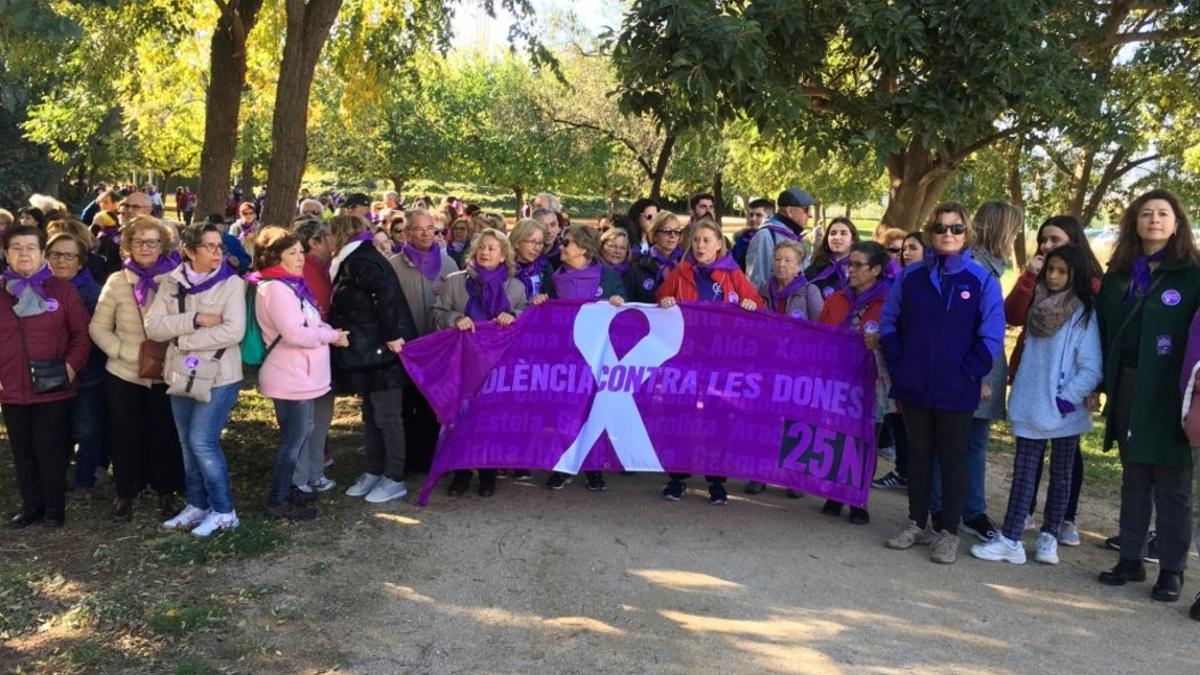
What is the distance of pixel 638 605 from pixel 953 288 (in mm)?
2449

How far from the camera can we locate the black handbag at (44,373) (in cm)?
534

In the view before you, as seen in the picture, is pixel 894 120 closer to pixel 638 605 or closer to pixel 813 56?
pixel 813 56

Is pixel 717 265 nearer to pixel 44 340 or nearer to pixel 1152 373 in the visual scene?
pixel 1152 373

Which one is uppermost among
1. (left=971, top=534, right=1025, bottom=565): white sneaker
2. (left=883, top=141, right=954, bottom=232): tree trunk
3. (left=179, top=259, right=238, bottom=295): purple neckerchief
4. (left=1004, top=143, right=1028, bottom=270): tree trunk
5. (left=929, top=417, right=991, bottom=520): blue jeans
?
(left=1004, top=143, right=1028, bottom=270): tree trunk

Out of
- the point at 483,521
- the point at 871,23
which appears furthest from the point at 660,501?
the point at 871,23

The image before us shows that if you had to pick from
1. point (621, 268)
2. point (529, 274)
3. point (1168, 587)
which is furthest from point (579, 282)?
point (1168, 587)

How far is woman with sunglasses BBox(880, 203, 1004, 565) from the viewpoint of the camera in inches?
199

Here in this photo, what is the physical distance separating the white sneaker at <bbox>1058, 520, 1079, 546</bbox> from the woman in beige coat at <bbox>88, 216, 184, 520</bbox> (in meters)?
5.62

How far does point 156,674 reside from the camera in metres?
3.85

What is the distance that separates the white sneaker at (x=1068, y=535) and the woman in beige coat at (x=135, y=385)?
562 centimetres

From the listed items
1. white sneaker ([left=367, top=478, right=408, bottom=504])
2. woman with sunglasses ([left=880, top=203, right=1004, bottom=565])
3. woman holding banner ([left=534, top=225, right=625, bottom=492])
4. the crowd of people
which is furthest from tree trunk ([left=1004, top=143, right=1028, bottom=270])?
white sneaker ([left=367, top=478, right=408, bottom=504])

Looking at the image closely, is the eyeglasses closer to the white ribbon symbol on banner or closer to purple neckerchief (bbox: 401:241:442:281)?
the white ribbon symbol on banner

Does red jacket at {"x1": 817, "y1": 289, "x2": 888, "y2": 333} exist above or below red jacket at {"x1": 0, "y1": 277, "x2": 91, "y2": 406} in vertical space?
above

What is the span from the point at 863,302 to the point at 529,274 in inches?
91.0
